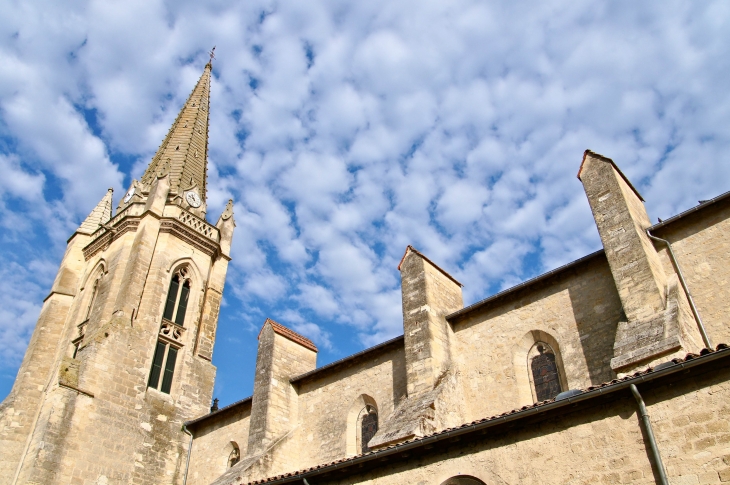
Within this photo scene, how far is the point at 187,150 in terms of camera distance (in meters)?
25.0

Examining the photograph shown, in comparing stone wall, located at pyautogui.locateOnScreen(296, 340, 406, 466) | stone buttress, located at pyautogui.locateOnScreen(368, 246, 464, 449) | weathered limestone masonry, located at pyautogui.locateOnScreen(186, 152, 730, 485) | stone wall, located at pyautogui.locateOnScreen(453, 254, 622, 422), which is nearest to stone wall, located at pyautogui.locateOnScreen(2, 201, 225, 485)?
weathered limestone masonry, located at pyautogui.locateOnScreen(186, 152, 730, 485)

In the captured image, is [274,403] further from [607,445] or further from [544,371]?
[607,445]

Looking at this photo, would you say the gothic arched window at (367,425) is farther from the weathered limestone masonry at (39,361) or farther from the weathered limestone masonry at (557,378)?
the weathered limestone masonry at (39,361)

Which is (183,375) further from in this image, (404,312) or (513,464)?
(513,464)

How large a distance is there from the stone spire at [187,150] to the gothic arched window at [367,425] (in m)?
12.8

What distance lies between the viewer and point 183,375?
18344mm

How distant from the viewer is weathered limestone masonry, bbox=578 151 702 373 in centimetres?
794

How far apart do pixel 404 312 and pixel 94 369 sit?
9.25 m

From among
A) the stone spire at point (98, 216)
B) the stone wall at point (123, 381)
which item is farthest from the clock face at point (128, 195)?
the stone wall at point (123, 381)

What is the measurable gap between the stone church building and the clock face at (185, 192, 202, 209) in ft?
0.37

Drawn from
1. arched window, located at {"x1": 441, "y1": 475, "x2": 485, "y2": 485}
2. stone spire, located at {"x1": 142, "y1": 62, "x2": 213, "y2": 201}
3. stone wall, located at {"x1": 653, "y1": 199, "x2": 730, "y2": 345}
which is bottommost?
arched window, located at {"x1": 441, "y1": 475, "x2": 485, "y2": 485}

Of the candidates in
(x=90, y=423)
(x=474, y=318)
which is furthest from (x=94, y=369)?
(x=474, y=318)

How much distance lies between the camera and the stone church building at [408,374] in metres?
6.61

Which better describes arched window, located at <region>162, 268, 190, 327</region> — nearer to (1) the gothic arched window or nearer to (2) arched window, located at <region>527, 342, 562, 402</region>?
(1) the gothic arched window
